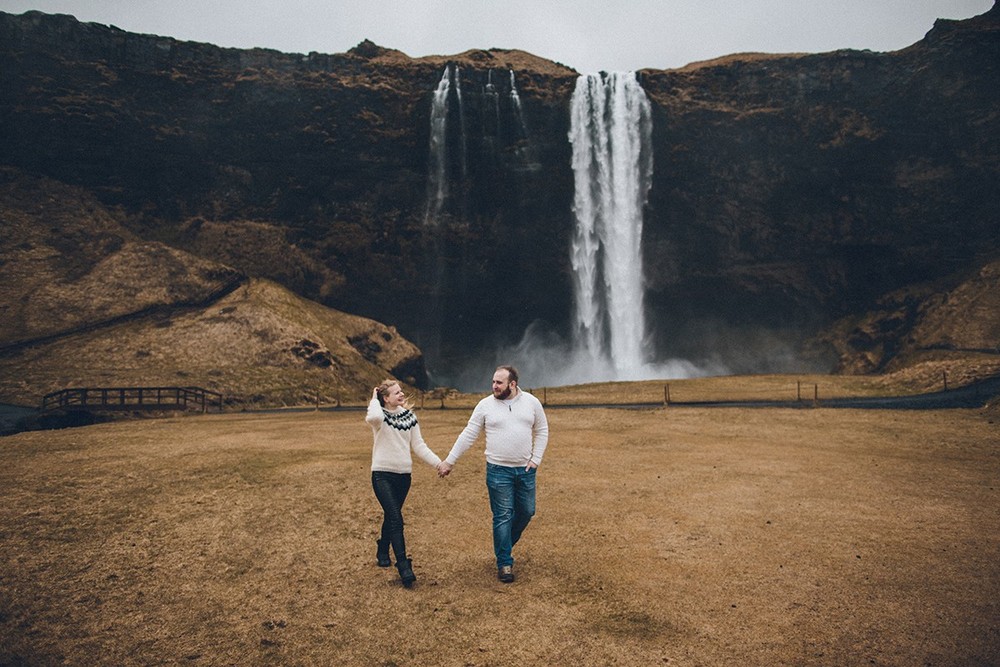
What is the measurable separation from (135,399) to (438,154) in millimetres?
31644

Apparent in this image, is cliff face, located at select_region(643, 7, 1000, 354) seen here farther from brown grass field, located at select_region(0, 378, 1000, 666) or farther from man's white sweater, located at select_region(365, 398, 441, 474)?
man's white sweater, located at select_region(365, 398, 441, 474)

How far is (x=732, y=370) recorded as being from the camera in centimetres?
5931

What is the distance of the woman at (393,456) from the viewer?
6801 millimetres

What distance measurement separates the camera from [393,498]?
685 cm

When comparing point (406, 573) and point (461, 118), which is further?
point (461, 118)

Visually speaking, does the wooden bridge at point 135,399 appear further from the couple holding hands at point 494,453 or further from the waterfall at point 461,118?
the waterfall at point 461,118

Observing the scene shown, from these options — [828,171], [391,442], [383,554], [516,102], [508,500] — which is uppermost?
[516,102]

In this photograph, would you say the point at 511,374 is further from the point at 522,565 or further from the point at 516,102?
the point at 516,102

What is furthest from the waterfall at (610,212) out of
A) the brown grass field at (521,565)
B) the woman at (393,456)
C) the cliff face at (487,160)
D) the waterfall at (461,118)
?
the woman at (393,456)

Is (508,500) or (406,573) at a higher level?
(508,500)

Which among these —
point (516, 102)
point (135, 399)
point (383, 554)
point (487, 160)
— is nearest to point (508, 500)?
point (383, 554)

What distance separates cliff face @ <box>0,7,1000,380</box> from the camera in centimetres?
5062

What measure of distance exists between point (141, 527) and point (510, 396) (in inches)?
252

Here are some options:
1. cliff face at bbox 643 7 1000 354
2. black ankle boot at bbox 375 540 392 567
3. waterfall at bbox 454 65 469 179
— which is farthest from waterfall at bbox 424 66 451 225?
black ankle boot at bbox 375 540 392 567
